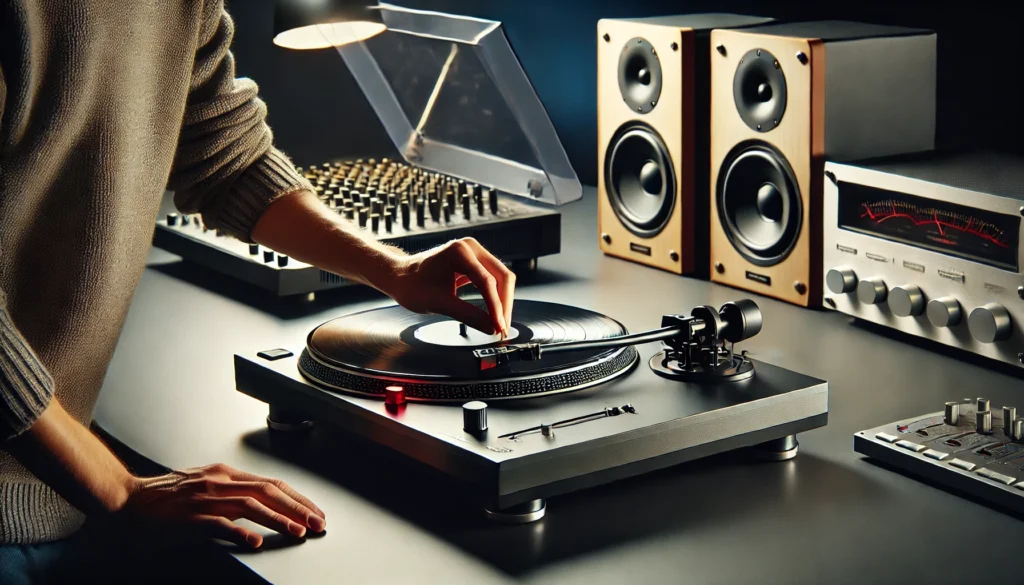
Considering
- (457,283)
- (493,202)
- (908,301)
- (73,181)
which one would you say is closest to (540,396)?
(457,283)

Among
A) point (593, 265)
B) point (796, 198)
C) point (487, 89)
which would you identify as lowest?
point (593, 265)

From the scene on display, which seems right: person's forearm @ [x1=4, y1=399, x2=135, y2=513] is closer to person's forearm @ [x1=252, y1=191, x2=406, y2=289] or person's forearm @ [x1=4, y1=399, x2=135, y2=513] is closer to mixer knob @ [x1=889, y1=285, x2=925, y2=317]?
person's forearm @ [x1=252, y1=191, x2=406, y2=289]

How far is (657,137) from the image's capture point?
202 centimetres

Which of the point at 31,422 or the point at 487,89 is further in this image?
the point at 487,89

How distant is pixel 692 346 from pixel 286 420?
43 centimetres

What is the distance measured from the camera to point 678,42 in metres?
1.94

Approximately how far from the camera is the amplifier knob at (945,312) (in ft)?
5.00

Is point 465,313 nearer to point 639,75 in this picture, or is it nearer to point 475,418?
point 475,418

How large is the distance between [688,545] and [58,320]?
663 millimetres

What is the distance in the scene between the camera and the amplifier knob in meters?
1.52

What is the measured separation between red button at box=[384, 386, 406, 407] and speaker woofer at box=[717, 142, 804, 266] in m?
0.83

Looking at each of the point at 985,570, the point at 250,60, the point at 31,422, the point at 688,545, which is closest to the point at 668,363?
the point at 688,545

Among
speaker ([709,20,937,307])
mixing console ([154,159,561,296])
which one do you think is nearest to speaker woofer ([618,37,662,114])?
speaker ([709,20,937,307])

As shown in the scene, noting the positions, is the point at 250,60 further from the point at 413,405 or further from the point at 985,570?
the point at 985,570
